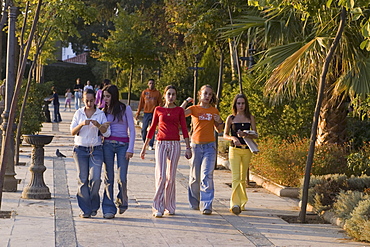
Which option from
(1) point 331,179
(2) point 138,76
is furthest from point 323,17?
(2) point 138,76

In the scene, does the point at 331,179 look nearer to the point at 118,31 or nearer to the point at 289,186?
the point at 289,186

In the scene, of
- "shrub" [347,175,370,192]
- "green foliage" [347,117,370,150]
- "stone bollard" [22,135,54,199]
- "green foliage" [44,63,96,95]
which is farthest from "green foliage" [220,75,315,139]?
"green foliage" [44,63,96,95]

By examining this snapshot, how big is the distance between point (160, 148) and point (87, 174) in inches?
43.5

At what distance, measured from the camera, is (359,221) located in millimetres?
8195

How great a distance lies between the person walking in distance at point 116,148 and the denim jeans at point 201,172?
1.20 m

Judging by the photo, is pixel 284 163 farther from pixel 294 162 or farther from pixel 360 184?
pixel 360 184

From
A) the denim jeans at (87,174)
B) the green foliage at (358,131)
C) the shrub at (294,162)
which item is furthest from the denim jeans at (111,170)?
the green foliage at (358,131)

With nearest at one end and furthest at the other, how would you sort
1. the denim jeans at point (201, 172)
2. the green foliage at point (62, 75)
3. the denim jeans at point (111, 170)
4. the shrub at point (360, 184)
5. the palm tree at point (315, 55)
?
the denim jeans at point (111, 170)
the denim jeans at point (201, 172)
the shrub at point (360, 184)
the palm tree at point (315, 55)
the green foliage at point (62, 75)

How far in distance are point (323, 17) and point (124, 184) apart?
152 inches

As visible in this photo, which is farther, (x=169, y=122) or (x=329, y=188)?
(x=329, y=188)

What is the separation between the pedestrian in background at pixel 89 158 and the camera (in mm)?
9000

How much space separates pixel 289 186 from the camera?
1217 centimetres

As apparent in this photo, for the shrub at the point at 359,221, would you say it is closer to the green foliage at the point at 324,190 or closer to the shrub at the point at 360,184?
the green foliage at the point at 324,190

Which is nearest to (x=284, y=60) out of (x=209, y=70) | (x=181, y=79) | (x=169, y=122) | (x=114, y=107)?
(x=169, y=122)
